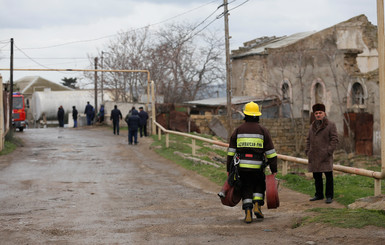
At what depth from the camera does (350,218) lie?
266 inches

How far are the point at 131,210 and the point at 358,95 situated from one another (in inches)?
827

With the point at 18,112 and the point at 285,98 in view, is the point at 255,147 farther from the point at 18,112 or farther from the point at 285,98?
the point at 18,112

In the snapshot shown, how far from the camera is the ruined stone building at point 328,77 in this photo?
26844 millimetres

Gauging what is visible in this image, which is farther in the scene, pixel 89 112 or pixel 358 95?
pixel 89 112

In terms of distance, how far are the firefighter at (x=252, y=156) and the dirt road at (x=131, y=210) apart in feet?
1.08

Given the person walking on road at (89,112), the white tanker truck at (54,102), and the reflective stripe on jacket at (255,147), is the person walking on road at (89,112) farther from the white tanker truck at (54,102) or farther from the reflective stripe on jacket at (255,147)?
the reflective stripe on jacket at (255,147)

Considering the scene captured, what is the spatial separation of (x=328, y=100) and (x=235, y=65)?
533 inches

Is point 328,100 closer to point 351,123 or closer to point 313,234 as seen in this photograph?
point 351,123

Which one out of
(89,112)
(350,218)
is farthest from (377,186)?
(89,112)

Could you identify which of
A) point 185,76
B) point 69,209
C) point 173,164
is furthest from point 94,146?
point 185,76

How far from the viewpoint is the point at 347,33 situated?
116ft

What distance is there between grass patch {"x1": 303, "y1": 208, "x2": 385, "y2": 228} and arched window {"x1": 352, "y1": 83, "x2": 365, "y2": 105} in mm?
20801

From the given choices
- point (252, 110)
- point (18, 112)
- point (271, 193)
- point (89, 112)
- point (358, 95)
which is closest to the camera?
point (271, 193)

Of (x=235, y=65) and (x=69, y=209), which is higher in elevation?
(x=235, y=65)
